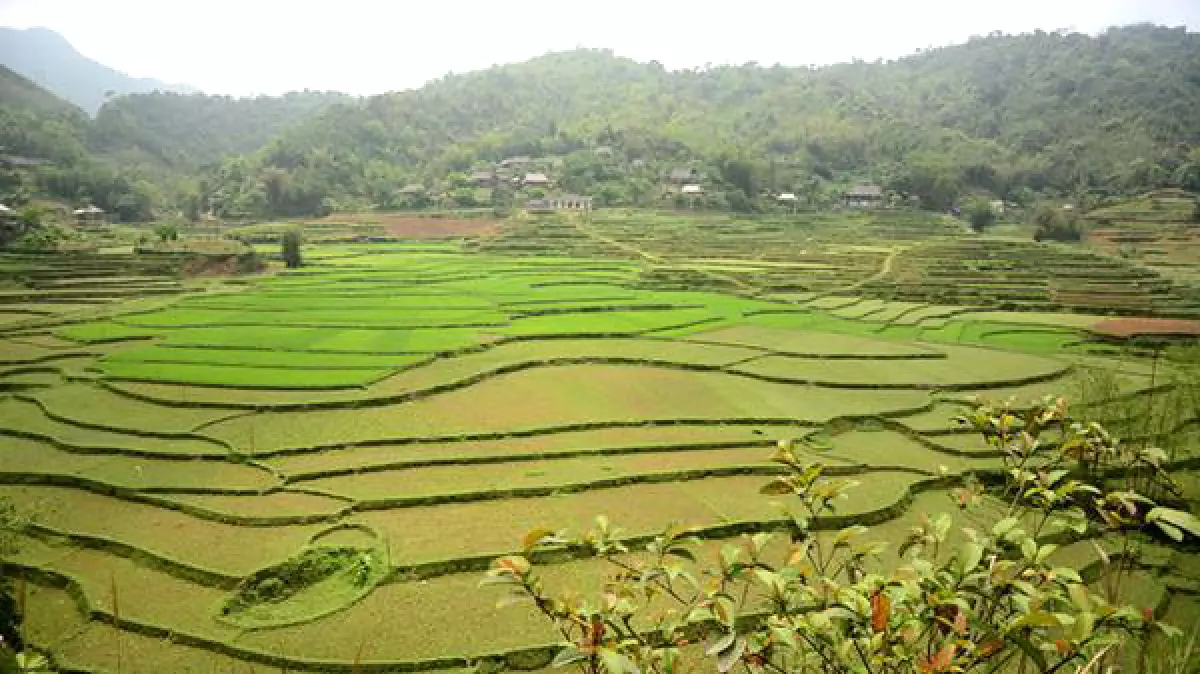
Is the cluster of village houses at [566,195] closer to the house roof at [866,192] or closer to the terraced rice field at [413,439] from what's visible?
the house roof at [866,192]

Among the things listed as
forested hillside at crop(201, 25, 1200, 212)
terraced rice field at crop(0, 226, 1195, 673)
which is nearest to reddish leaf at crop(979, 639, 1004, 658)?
terraced rice field at crop(0, 226, 1195, 673)

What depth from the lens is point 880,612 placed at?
9.66ft

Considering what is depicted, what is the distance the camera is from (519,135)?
108000 mm

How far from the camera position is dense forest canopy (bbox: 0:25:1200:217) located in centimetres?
7769

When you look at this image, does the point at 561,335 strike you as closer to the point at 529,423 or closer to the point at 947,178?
the point at 529,423

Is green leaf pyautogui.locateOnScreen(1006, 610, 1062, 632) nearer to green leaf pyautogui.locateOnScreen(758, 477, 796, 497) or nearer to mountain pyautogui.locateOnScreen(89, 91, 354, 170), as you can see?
green leaf pyautogui.locateOnScreen(758, 477, 796, 497)

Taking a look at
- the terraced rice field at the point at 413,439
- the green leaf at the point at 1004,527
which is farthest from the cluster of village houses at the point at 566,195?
the green leaf at the point at 1004,527

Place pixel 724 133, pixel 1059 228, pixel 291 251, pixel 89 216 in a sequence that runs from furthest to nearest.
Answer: pixel 724 133, pixel 89 216, pixel 1059 228, pixel 291 251

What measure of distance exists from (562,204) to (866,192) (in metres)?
31.3

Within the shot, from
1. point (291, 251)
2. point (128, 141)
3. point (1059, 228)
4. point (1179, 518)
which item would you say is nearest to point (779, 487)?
point (1179, 518)

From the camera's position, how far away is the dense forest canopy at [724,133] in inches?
3059

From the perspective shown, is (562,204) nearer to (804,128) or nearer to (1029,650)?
(804,128)

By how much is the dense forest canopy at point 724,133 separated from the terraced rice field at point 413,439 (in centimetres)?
4686

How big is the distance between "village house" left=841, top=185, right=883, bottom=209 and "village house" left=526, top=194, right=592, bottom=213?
2723 centimetres
